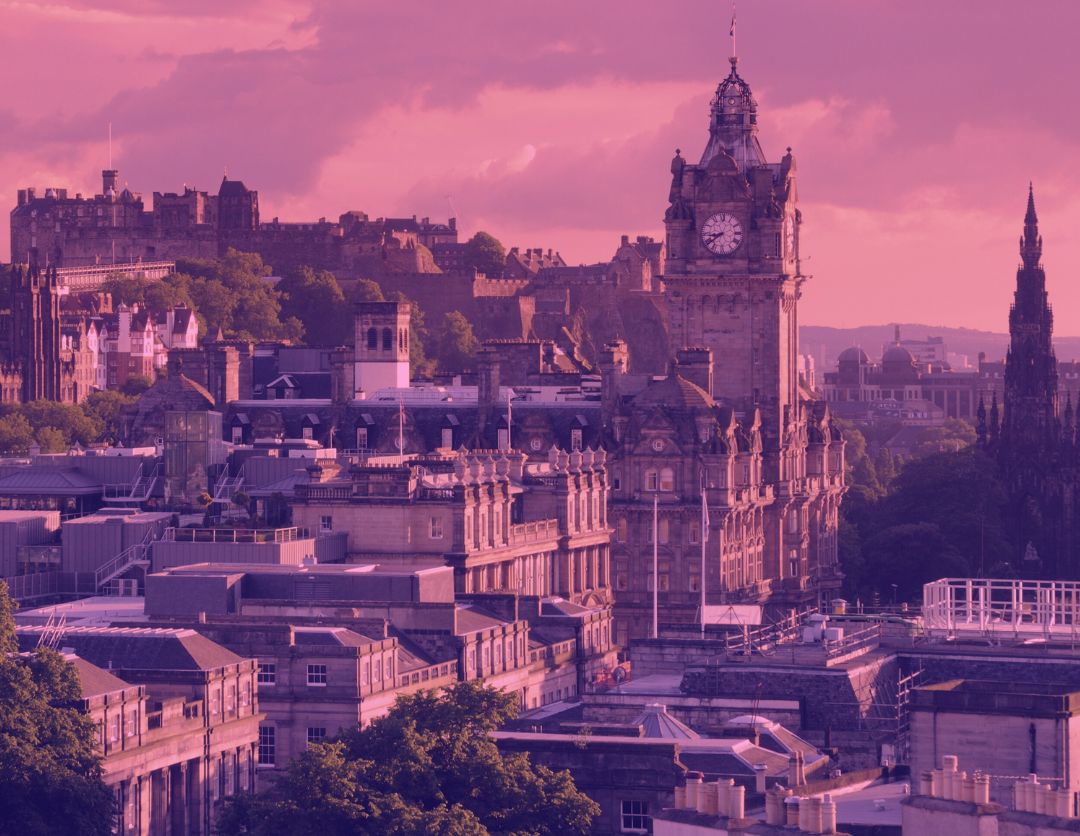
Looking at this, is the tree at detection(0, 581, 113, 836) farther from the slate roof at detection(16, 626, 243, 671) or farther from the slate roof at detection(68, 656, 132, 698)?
the slate roof at detection(16, 626, 243, 671)

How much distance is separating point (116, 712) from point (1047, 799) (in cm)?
4203

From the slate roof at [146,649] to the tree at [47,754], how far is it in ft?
25.2

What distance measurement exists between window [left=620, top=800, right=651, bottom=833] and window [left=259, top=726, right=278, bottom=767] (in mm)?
18511

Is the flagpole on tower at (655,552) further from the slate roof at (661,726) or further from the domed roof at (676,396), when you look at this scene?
the slate roof at (661,726)

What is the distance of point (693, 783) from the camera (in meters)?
90.1

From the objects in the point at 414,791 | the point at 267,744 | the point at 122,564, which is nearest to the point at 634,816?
the point at 414,791

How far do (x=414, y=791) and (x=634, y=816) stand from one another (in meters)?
6.81

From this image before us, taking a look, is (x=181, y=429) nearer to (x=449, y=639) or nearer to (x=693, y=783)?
(x=449, y=639)

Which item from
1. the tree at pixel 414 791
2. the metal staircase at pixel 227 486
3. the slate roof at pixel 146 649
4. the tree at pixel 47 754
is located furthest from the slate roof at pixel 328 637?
the metal staircase at pixel 227 486

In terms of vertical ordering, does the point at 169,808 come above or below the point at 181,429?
below

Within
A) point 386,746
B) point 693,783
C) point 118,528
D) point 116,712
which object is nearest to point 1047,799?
point 693,783

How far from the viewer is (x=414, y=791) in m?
111

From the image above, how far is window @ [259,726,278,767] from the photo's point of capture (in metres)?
128

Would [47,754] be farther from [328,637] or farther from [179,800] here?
[328,637]
